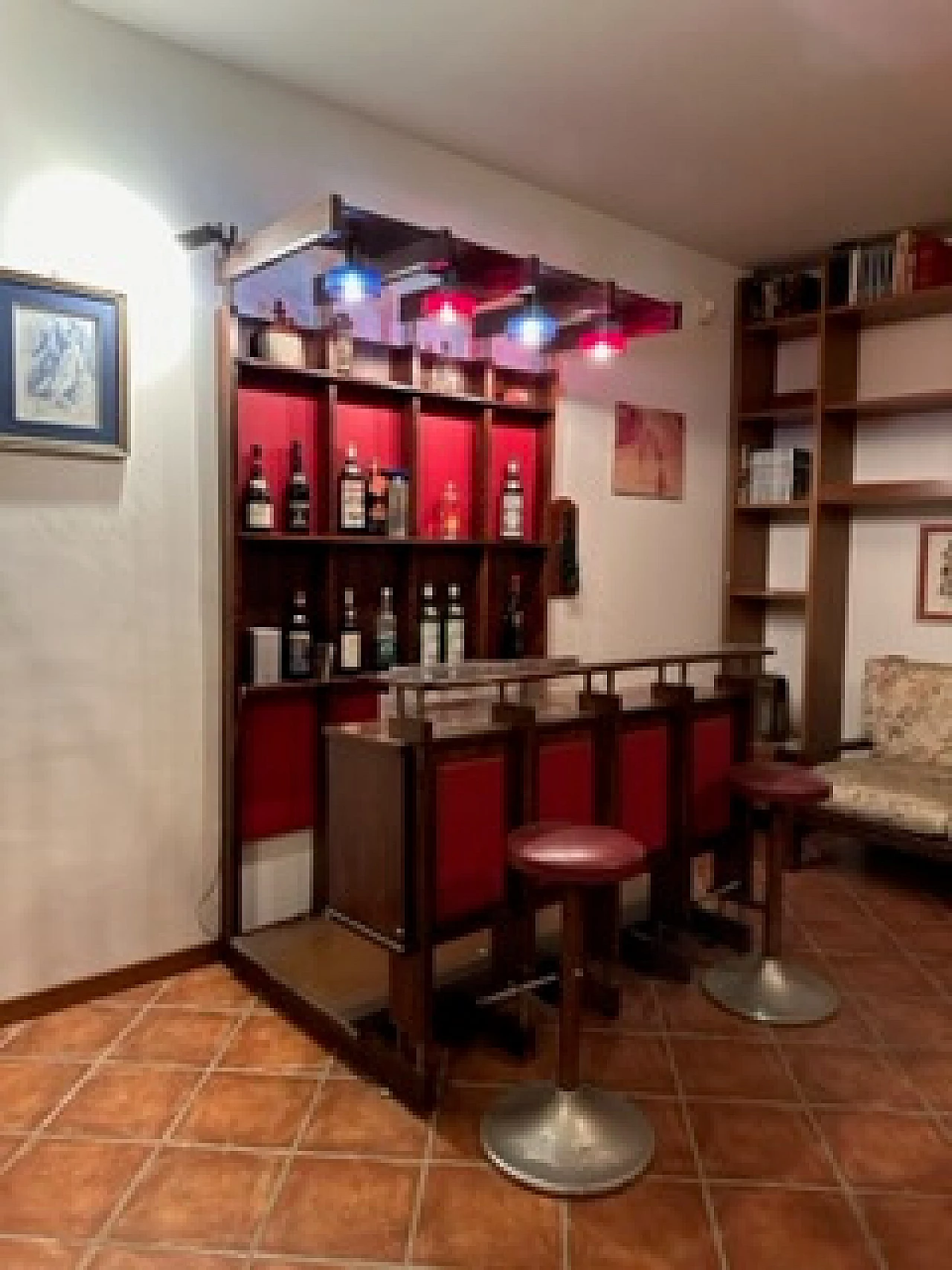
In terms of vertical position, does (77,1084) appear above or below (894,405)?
below

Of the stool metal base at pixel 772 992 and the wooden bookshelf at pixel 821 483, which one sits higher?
the wooden bookshelf at pixel 821 483

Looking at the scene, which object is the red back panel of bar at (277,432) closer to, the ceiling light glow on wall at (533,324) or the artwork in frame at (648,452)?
the ceiling light glow on wall at (533,324)

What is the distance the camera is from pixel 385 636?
3.37 meters

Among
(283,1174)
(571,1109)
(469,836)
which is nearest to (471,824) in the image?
(469,836)

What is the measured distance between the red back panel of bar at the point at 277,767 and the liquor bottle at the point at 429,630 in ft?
1.61

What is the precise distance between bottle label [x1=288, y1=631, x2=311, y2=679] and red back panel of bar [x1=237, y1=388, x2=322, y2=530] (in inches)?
15.3

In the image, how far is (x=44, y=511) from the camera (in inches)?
104

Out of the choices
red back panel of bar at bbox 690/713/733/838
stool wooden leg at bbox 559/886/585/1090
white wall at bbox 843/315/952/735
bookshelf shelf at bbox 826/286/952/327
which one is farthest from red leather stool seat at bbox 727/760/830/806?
Result: bookshelf shelf at bbox 826/286/952/327

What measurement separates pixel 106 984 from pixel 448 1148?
1.32m

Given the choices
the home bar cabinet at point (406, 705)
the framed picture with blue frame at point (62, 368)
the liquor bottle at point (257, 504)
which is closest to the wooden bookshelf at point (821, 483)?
the home bar cabinet at point (406, 705)

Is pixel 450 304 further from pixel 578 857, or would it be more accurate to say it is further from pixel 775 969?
pixel 775 969

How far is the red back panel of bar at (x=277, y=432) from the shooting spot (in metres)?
3.06

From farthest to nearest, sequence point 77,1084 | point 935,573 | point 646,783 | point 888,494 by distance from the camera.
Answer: point 935,573, point 888,494, point 646,783, point 77,1084

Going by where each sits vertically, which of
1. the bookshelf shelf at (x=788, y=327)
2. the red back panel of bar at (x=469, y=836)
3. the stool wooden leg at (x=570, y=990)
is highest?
the bookshelf shelf at (x=788, y=327)
